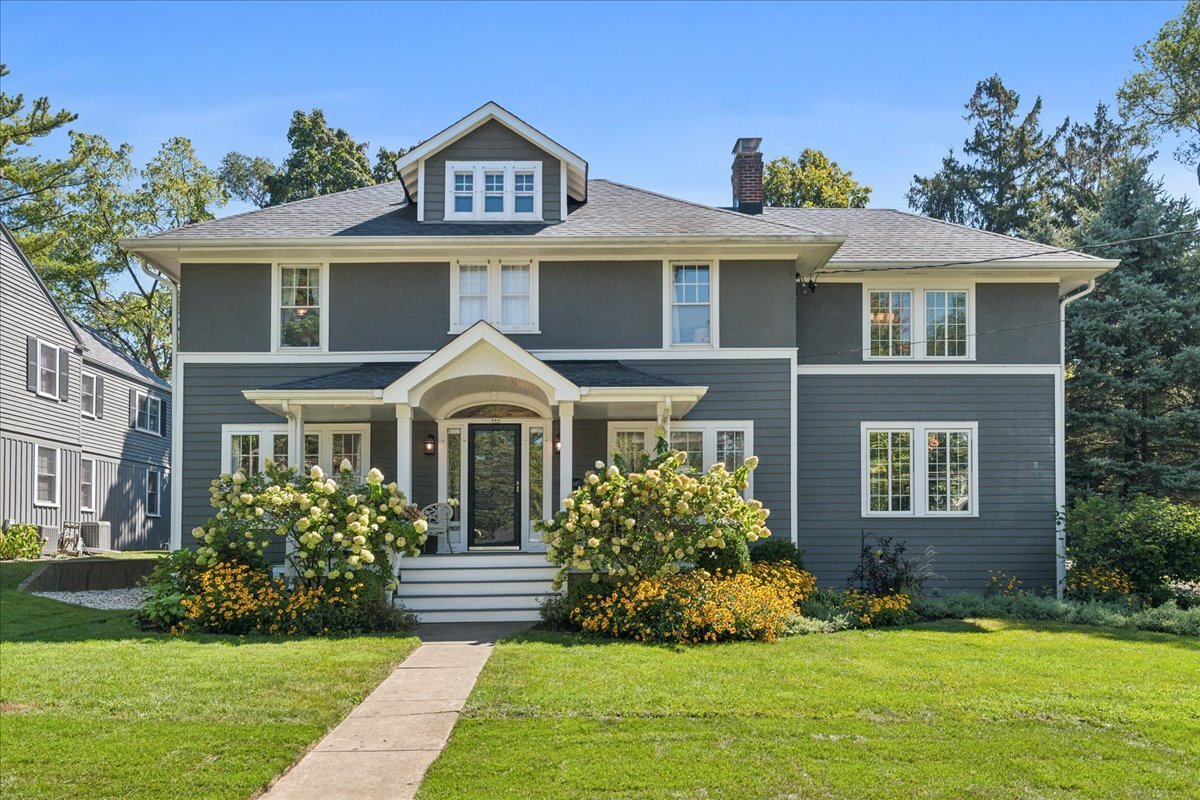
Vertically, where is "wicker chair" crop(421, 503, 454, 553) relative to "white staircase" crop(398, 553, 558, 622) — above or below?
above

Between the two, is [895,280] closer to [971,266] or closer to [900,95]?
[971,266]

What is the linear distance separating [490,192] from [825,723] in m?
11.1

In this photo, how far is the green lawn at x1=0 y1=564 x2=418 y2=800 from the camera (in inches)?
260

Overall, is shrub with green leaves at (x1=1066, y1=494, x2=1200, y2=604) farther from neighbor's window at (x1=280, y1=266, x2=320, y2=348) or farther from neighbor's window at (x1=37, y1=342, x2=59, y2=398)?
neighbor's window at (x1=37, y1=342, x2=59, y2=398)

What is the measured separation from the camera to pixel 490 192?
16.9m

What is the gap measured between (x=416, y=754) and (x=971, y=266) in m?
12.4

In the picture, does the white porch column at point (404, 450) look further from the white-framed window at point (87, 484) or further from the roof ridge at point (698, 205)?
the white-framed window at point (87, 484)

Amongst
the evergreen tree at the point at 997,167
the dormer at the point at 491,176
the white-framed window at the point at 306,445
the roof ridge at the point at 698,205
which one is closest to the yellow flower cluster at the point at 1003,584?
the roof ridge at the point at 698,205

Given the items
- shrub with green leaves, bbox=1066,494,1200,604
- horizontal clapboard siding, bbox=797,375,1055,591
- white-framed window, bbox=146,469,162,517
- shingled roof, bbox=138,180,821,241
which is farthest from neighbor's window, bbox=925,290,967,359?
white-framed window, bbox=146,469,162,517

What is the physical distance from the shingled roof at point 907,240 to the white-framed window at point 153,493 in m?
20.3

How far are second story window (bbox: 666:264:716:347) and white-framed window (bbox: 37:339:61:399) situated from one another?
15.6 m

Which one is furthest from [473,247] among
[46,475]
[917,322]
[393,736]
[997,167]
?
[997,167]

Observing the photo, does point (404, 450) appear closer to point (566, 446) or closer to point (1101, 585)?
point (566, 446)

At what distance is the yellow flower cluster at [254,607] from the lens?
1240 centimetres
